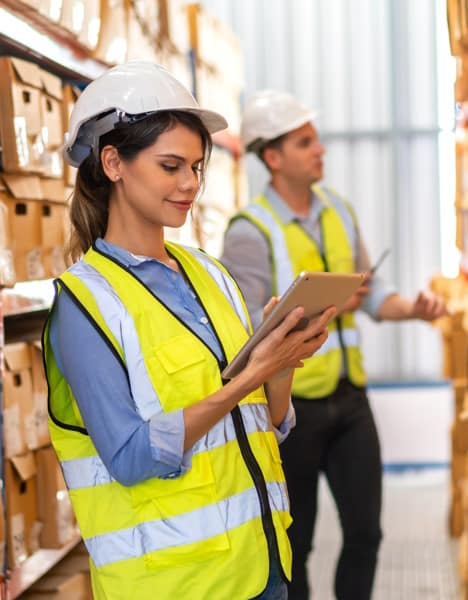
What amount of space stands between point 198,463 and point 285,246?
1565mm

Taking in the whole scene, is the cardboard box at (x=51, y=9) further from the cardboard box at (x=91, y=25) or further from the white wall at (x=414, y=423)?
the white wall at (x=414, y=423)

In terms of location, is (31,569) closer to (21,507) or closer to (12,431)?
(21,507)

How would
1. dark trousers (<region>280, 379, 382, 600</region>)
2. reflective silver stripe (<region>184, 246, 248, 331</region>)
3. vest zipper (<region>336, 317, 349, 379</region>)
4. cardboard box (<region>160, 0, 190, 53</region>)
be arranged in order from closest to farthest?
reflective silver stripe (<region>184, 246, 248, 331</region>)
dark trousers (<region>280, 379, 382, 600</region>)
vest zipper (<region>336, 317, 349, 379</region>)
cardboard box (<region>160, 0, 190, 53</region>)

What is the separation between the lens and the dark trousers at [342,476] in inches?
127

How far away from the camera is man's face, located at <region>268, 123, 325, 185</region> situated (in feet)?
11.4

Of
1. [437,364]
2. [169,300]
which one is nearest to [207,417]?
[169,300]

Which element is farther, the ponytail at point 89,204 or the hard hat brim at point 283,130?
the hard hat brim at point 283,130

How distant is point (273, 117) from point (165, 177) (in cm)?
166

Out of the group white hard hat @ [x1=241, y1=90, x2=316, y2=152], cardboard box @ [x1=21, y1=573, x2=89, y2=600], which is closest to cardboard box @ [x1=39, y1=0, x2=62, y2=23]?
white hard hat @ [x1=241, y1=90, x2=316, y2=152]

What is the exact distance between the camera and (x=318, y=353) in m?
3.27

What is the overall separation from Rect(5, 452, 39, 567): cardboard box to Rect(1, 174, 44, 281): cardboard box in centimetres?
46

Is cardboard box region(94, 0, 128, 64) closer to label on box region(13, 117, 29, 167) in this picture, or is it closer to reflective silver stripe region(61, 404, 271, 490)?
label on box region(13, 117, 29, 167)

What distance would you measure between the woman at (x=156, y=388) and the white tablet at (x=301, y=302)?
2 cm

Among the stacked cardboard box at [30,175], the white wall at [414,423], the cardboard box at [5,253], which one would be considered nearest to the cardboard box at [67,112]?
the stacked cardboard box at [30,175]
